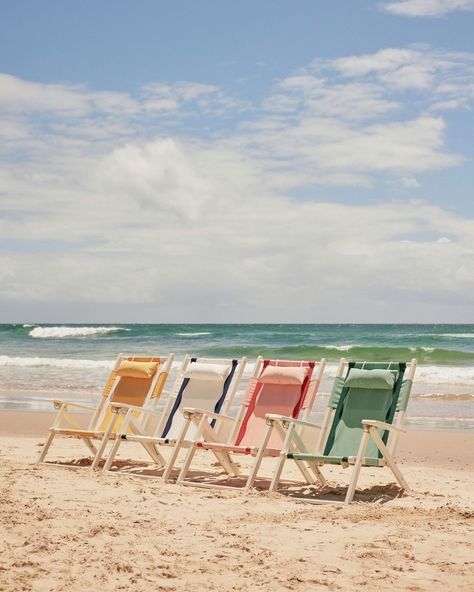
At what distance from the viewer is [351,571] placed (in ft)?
12.1

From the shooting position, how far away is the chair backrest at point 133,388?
7219 millimetres

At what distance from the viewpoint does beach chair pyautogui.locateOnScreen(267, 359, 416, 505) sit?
5.73 m

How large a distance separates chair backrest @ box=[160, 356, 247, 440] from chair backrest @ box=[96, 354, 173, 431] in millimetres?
163

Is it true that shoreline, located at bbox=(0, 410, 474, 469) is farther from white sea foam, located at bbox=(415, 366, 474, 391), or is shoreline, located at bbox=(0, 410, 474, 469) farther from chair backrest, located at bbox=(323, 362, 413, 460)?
white sea foam, located at bbox=(415, 366, 474, 391)

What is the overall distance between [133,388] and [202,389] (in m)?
0.72

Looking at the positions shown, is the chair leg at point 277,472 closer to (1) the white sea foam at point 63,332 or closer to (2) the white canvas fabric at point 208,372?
(2) the white canvas fabric at point 208,372

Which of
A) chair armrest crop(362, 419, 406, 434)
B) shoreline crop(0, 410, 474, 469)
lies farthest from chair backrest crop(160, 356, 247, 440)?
shoreline crop(0, 410, 474, 469)

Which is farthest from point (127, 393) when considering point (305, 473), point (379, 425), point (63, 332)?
point (63, 332)

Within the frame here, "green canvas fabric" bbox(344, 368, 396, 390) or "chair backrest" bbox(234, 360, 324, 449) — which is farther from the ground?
"green canvas fabric" bbox(344, 368, 396, 390)

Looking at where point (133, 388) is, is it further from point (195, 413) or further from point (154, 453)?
point (195, 413)

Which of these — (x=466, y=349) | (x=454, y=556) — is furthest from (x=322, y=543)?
(x=466, y=349)

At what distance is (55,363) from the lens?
72.7 feet

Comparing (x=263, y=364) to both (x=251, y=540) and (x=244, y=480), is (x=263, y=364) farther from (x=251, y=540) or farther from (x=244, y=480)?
(x=251, y=540)

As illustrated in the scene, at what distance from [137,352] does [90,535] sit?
83.9 feet
